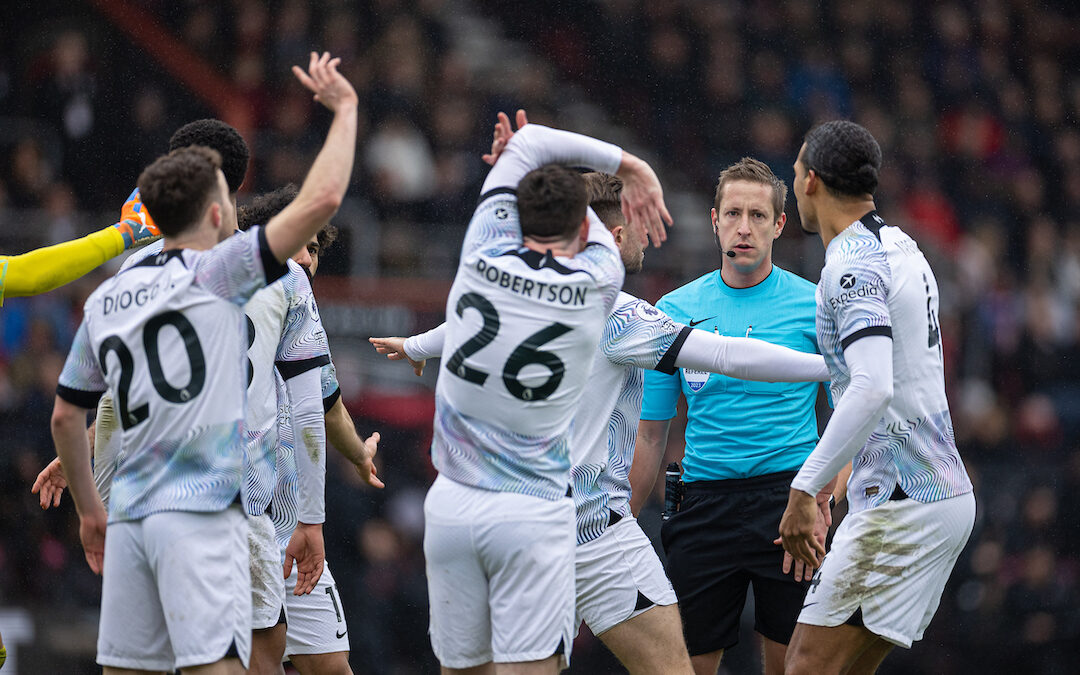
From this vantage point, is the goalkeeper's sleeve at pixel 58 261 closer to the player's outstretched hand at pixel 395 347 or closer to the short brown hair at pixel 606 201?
the player's outstretched hand at pixel 395 347

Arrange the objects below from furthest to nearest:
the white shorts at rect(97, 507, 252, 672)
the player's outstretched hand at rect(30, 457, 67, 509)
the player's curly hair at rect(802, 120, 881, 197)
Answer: the player's outstretched hand at rect(30, 457, 67, 509)
the player's curly hair at rect(802, 120, 881, 197)
the white shorts at rect(97, 507, 252, 672)

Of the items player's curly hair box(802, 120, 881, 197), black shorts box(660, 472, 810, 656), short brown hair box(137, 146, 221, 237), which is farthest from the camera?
black shorts box(660, 472, 810, 656)

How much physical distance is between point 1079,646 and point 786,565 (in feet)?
14.4

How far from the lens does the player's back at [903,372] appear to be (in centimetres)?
385

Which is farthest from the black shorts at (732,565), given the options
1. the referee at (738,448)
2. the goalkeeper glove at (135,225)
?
the goalkeeper glove at (135,225)

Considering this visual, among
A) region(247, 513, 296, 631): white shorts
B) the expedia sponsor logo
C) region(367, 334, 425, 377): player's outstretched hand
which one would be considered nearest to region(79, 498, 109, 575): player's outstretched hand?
region(247, 513, 296, 631): white shorts

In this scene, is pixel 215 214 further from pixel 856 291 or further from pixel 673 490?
pixel 673 490

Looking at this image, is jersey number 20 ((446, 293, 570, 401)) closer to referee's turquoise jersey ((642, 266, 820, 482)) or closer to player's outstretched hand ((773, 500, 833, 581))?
referee's turquoise jersey ((642, 266, 820, 482))

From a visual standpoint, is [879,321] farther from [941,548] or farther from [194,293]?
[194,293]

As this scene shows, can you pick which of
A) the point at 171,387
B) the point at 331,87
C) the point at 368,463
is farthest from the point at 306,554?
the point at 331,87

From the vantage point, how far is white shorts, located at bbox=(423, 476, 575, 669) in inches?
134

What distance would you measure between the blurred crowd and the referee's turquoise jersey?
3.53 m

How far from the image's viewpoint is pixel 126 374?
340cm

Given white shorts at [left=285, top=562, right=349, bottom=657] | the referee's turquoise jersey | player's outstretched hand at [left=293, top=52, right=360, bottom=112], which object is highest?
player's outstretched hand at [left=293, top=52, right=360, bottom=112]
